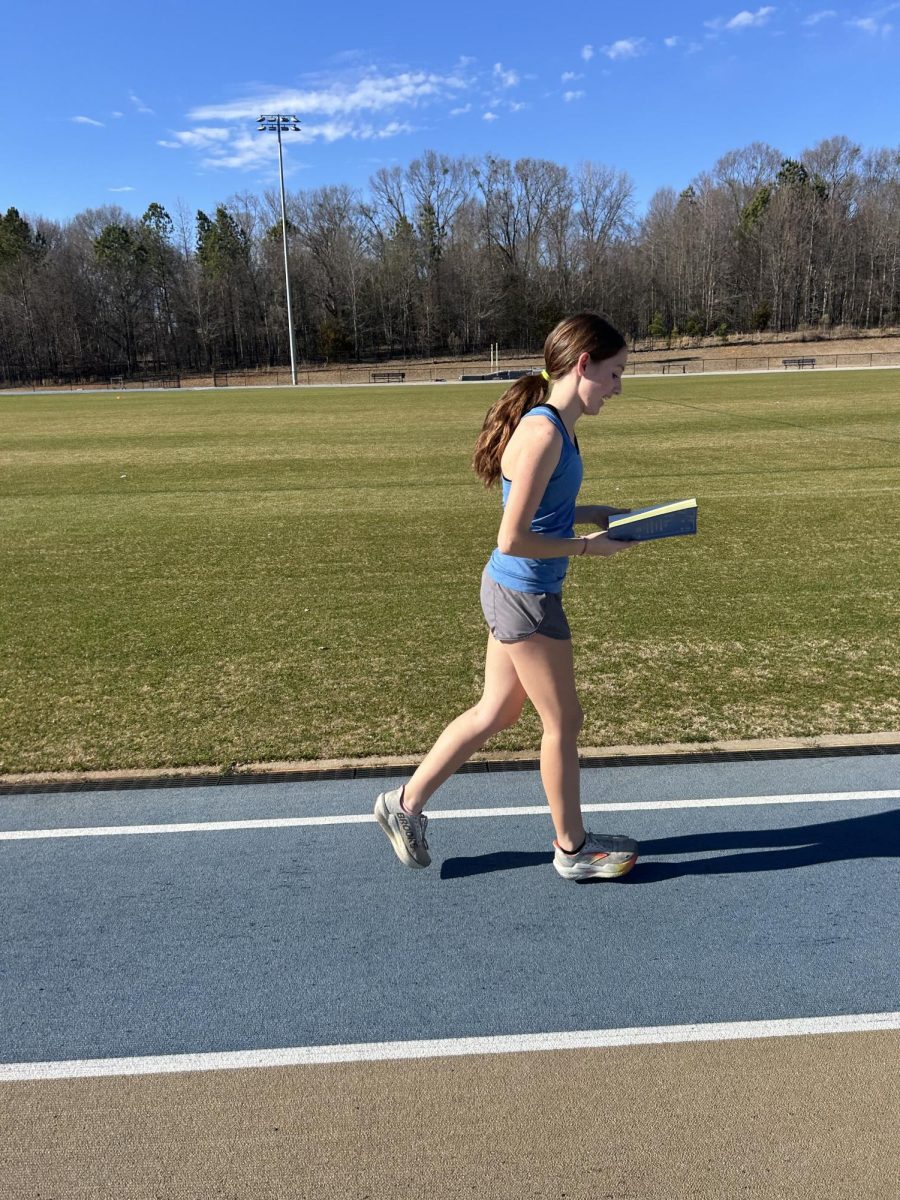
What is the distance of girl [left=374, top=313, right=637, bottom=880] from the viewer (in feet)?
9.91

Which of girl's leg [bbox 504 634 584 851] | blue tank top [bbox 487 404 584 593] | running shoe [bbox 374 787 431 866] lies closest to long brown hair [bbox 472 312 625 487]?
blue tank top [bbox 487 404 584 593]

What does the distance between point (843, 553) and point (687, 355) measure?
257 ft

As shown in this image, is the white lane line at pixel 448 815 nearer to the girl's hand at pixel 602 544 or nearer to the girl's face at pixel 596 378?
the girl's hand at pixel 602 544

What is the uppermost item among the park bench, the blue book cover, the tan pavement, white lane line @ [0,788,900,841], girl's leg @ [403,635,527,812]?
Answer: the park bench

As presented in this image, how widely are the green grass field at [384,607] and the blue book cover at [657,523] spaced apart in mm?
2176

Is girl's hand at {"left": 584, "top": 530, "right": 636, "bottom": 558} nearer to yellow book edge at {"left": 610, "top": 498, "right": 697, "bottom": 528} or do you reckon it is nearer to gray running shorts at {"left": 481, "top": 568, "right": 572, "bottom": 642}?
yellow book edge at {"left": 610, "top": 498, "right": 697, "bottom": 528}

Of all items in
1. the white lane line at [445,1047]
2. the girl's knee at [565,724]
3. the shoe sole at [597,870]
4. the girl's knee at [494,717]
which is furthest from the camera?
the shoe sole at [597,870]

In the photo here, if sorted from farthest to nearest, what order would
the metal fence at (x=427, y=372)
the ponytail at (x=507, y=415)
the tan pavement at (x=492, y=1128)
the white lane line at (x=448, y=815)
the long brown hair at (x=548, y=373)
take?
the metal fence at (x=427, y=372) → the white lane line at (x=448, y=815) → the ponytail at (x=507, y=415) → the long brown hair at (x=548, y=373) → the tan pavement at (x=492, y=1128)

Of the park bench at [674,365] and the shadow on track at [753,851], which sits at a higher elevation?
the park bench at [674,365]

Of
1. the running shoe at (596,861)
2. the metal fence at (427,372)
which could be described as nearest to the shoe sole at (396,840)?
the running shoe at (596,861)

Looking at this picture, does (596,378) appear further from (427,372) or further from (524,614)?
(427,372)

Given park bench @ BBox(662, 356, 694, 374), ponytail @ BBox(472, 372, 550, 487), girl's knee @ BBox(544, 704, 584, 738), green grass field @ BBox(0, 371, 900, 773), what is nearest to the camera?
ponytail @ BBox(472, 372, 550, 487)

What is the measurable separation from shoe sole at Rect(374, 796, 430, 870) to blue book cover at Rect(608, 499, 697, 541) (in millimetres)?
1575

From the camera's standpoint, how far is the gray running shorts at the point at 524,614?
3.21 m
